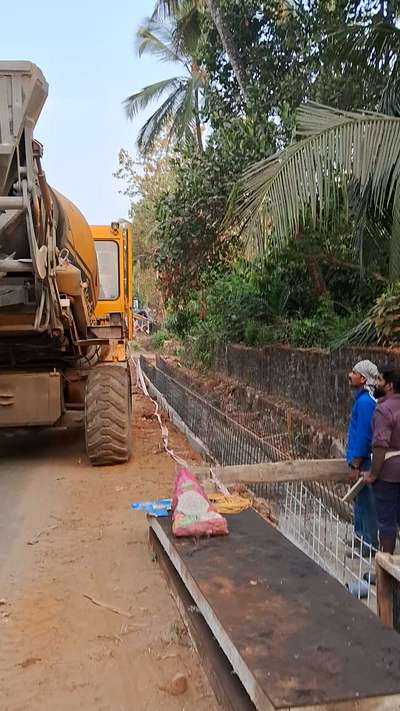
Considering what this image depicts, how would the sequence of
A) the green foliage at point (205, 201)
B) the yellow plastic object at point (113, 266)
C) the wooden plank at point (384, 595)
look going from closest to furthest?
the wooden plank at point (384, 595) → the yellow plastic object at point (113, 266) → the green foliage at point (205, 201)

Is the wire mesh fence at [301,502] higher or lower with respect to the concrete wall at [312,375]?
lower

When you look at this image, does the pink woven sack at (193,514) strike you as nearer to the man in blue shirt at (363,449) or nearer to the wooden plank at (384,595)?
the man in blue shirt at (363,449)

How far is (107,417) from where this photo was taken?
26.9 feet

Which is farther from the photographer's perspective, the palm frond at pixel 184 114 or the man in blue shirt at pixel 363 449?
the palm frond at pixel 184 114

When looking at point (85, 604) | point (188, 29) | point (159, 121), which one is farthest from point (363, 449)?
point (159, 121)

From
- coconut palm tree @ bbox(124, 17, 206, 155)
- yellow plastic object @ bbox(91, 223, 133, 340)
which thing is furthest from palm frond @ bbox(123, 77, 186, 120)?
yellow plastic object @ bbox(91, 223, 133, 340)

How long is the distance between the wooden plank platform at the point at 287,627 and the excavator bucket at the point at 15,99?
2.97 meters

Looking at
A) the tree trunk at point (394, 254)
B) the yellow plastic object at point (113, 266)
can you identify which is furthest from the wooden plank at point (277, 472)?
the yellow plastic object at point (113, 266)

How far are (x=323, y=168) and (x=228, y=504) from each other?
3.63 meters

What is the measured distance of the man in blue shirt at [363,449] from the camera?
496 centimetres

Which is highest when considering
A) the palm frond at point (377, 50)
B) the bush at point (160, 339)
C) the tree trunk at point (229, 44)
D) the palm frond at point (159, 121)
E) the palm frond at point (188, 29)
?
the palm frond at point (188, 29)

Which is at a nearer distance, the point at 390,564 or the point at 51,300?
the point at 390,564

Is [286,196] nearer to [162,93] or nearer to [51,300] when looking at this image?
[51,300]

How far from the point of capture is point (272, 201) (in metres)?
7.08
